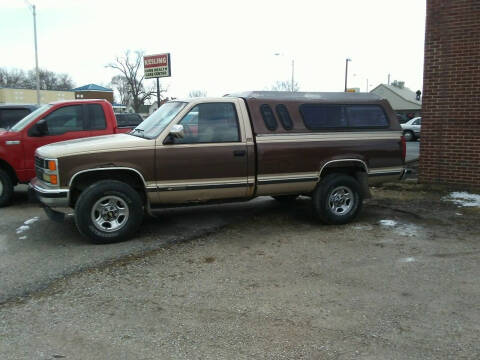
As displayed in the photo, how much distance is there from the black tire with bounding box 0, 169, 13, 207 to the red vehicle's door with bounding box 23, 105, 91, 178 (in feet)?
1.19

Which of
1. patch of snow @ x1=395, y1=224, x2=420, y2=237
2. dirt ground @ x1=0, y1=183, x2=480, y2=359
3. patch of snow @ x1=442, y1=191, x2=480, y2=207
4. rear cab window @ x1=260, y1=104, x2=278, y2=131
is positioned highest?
rear cab window @ x1=260, y1=104, x2=278, y2=131

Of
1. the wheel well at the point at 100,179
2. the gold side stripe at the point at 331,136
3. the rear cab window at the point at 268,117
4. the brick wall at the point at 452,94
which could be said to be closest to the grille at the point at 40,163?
the wheel well at the point at 100,179

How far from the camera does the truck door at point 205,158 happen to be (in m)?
6.00

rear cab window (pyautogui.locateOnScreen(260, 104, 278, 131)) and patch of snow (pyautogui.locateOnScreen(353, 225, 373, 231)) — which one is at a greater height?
rear cab window (pyautogui.locateOnScreen(260, 104, 278, 131))

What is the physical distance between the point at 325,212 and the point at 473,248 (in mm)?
2018

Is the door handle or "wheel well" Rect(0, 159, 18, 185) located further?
"wheel well" Rect(0, 159, 18, 185)

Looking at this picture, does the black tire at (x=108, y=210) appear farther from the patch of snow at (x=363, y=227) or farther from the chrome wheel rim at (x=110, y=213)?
the patch of snow at (x=363, y=227)

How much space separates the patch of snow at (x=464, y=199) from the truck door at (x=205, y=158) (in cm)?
422

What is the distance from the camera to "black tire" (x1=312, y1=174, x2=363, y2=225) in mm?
6801

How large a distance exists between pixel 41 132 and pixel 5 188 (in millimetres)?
1200

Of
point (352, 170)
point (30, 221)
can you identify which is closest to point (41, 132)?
point (30, 221)

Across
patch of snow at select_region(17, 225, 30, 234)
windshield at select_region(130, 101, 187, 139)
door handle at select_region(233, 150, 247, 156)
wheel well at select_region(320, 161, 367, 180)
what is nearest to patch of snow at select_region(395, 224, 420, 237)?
wheel well at select_region(320, 161, 367, 180)

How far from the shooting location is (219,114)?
634cm

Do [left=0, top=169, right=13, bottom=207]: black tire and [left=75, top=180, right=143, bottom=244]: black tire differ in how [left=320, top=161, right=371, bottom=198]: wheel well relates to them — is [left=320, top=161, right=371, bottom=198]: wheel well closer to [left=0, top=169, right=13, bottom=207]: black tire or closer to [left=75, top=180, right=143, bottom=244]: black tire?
[left=75, top=180, right=143, bottom=244]: black tire
